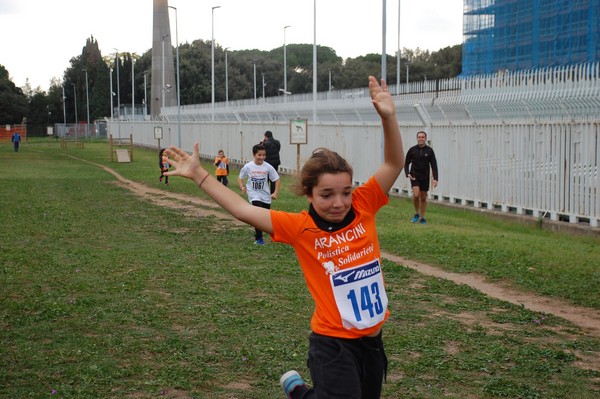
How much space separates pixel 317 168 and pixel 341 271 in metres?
0.54

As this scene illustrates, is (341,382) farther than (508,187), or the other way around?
(508,187)

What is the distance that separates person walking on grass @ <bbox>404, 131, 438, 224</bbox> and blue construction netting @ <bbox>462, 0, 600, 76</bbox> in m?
31.5

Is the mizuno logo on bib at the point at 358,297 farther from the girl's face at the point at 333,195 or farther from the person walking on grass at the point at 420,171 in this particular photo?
the person walking on grass at the point at 420,171

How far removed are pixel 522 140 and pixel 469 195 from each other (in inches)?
121

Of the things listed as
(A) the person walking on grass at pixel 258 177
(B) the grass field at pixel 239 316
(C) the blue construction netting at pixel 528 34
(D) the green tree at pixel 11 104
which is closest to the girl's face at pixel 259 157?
(A) the person walking on grass at pixel 258 177

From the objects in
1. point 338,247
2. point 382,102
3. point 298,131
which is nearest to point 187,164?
point 338,247

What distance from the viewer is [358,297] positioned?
14.9ft

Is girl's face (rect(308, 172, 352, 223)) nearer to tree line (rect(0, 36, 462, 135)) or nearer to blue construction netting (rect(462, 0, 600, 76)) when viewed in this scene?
blue construction netting (rect(462, 0, 600, 76))

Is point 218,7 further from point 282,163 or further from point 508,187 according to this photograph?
point 508,187

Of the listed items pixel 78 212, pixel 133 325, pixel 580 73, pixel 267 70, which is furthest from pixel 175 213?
pixel 267 70

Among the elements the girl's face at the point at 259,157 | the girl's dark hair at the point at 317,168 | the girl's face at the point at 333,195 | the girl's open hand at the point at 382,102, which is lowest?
the girl's face at the point at 259,157

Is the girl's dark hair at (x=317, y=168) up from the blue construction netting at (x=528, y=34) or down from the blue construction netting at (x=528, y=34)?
down

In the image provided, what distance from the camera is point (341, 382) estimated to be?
4.40 metres

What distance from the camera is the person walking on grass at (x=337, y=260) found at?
448 centimetres
